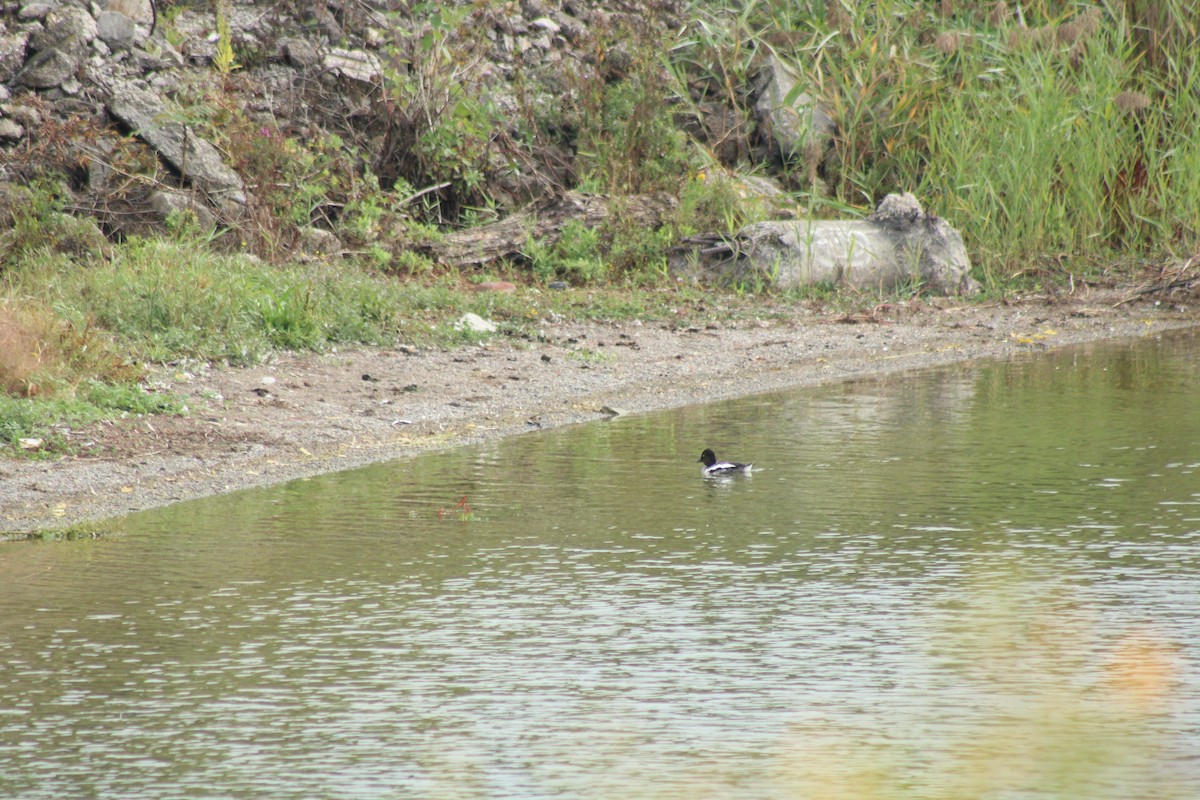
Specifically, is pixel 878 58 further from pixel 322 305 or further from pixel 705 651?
pixel 705 651

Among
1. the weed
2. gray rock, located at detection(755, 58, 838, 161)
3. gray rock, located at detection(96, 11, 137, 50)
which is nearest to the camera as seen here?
the weed

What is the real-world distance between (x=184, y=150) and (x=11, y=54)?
1673 millimetres

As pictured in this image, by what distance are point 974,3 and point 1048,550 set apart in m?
11.8

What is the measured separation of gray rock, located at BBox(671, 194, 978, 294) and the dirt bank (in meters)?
0.45

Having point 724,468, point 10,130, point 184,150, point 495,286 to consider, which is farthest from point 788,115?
point 724,468

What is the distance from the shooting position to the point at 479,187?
583 inches

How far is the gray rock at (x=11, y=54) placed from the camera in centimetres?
1315

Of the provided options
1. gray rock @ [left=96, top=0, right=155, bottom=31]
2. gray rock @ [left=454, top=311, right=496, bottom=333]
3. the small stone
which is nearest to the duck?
gray rock @ [left=454, top=311, right=496, bottom=333]

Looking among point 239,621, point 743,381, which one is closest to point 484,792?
point 239,621

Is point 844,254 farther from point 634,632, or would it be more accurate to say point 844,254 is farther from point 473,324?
point 634,632

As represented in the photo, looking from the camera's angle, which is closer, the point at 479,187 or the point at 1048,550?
the point at 1048,550

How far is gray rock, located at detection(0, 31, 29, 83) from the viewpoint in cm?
1315

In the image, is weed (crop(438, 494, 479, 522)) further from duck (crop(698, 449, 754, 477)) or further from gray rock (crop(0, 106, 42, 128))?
gray rock (crop(0, 106, 42, 128))

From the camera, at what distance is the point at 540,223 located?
14.2 meters
